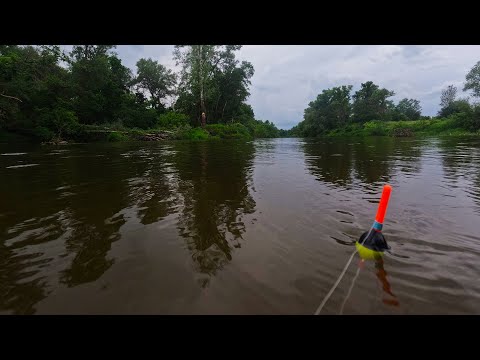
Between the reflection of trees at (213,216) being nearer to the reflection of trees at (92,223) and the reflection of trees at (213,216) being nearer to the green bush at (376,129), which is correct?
the reflection of trees at (92,223)

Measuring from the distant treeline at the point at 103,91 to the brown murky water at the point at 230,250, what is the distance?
22090 millimetres

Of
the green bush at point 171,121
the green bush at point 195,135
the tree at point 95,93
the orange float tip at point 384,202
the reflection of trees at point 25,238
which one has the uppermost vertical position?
the tree at point 95,93

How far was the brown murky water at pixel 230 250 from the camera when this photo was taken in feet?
6.21

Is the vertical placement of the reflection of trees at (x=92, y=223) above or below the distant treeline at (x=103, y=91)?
below

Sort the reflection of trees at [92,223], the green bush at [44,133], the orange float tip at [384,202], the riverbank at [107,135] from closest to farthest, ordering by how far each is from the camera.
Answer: the reflection of trees at [92,223] → the orange float tip at [384,202] → the green bush at [44,133] → the riverbank at [107,135]

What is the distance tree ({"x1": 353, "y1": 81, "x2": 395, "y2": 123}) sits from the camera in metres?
66.6

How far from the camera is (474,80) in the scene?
4497 centimetres

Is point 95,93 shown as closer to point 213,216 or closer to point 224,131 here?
point 224,131

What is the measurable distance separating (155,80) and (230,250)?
2052 inches

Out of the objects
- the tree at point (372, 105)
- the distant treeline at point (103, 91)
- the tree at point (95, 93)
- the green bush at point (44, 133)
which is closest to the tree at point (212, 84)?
the distant treeline at point (103, 91)

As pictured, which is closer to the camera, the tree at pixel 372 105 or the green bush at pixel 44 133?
the green bush at pixel 44 133

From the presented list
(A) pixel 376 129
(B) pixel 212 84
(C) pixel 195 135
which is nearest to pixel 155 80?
(B) pixel 212 84

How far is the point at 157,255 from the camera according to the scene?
2605 mm

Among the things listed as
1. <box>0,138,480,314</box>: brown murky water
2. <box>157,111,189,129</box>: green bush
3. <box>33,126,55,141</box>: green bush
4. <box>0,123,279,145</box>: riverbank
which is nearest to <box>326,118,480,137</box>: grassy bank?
<box>0,123,279,145</box>: riverbank
